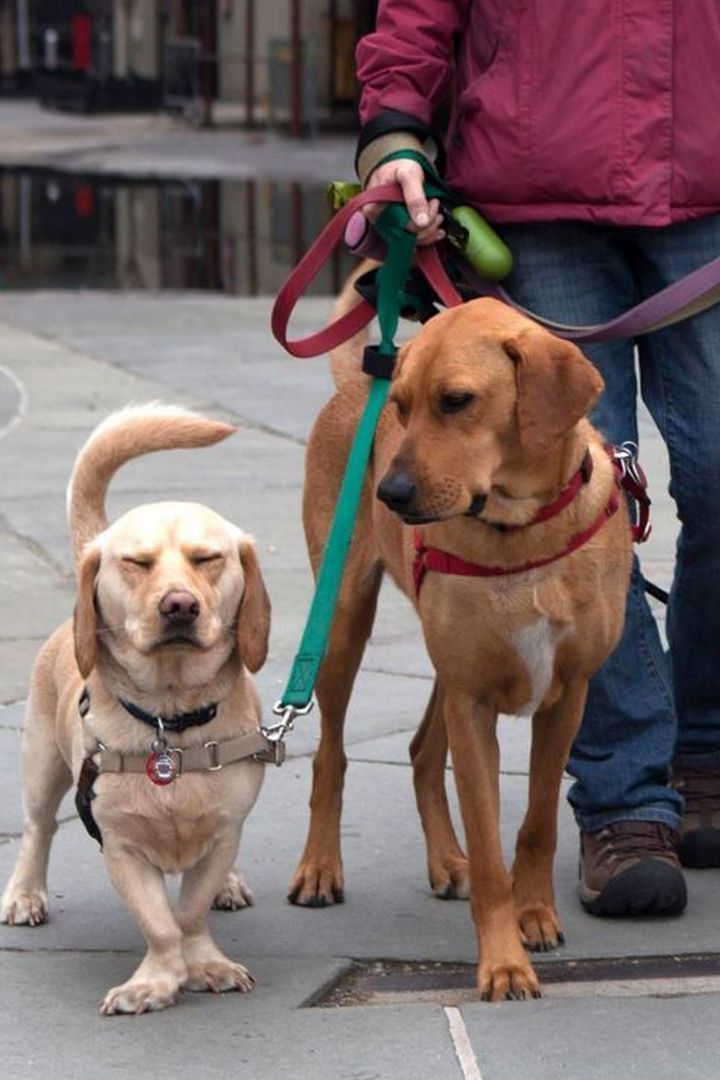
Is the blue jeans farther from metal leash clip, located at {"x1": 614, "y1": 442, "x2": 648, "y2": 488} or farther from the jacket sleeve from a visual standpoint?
the jacket sleeve

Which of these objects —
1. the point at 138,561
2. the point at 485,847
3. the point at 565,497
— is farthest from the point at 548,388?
the point at 485,847

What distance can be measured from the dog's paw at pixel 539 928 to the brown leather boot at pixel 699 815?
600mm

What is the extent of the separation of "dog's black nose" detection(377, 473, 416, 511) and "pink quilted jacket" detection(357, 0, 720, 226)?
100 centimetres

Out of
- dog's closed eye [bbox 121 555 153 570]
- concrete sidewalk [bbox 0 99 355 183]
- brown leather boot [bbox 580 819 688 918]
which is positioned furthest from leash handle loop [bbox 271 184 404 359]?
concrete sidewalk [bbox 0 99 355 183]

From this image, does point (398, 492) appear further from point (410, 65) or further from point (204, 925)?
point (410, 65)

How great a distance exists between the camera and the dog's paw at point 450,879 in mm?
4594

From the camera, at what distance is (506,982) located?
3973 mm

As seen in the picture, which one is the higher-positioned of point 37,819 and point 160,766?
point 160,766

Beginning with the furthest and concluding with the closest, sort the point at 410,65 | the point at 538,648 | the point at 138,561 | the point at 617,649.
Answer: the point at 617,649 < the point at 410,65 < the point at 538,648 < the point at 138,561

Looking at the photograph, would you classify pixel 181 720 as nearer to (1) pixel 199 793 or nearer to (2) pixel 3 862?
(1) pixel 199 793

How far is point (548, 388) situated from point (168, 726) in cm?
90

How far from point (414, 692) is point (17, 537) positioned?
7.24 feet

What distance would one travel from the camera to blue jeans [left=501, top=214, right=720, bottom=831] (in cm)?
455

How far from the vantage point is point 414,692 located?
6031 millimetres
